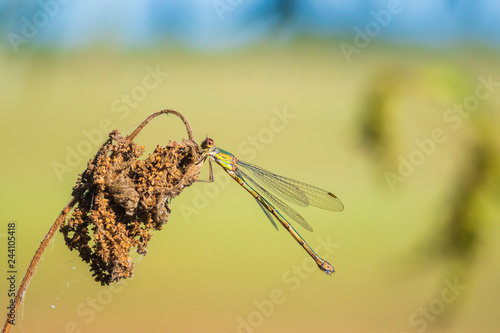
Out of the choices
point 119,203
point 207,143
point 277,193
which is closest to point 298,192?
point 277,193

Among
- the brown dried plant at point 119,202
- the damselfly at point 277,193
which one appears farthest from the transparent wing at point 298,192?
the brown dried plant at point 119,202

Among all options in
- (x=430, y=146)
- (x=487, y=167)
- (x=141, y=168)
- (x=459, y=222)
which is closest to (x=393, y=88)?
(x=487, y=167)

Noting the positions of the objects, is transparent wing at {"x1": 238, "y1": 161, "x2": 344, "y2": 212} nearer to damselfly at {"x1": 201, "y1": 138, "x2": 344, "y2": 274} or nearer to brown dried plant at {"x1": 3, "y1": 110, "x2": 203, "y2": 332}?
damselfly at {"x1": 201, "y1": 138, "x2": 344, "y2": 274}

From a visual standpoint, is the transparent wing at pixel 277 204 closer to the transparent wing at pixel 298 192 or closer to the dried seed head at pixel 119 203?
the transparent wing at pixel 298 192

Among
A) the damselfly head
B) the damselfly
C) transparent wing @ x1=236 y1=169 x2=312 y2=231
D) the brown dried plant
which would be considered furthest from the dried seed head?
transparent wing @ x1=236 y1=169 x2=312 y2=231

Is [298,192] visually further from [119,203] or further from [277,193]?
[119,203]

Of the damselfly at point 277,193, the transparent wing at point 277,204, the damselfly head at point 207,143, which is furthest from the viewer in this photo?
the transparent wing at point 277,204

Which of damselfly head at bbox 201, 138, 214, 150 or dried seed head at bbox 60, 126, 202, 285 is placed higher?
damselfly head at bbox 201, 138, 214, 150

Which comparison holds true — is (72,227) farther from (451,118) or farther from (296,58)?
(296,58)
